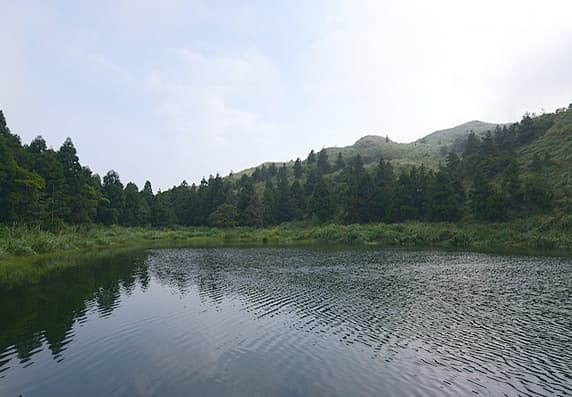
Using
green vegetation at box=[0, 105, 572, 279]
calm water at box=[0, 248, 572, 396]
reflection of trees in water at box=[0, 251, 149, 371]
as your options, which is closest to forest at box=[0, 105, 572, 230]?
green vegetation at box=[0, 105, 572, 279]

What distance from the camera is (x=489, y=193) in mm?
67438

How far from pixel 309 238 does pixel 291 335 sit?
6321 centimetres

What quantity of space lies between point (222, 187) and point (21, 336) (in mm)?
104309

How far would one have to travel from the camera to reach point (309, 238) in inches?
3137

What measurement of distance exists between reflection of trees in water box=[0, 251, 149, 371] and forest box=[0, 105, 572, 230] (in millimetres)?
26688

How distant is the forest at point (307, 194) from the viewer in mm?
59125

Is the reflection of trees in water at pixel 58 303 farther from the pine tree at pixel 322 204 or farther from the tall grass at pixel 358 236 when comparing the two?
the pine tree at pixel 322 204

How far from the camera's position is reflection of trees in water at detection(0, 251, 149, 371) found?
15.8 m

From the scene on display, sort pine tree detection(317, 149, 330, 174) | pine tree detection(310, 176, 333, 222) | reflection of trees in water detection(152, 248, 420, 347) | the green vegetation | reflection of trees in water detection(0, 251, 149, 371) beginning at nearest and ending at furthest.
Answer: reflection of trees in water detection(0, 251, 149, 371) < reflection of trees in water detection(152, 248, 420, 347) < the green vegetation < pine tree detection(310, 176, 333, 222) < pine tree detection(317, 149, 330, 174)

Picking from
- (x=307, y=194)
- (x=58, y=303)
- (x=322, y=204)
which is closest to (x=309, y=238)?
(x=322, y=204)

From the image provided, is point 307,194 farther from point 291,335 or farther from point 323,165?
point 291,335

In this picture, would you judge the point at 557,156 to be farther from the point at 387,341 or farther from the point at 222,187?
the point at 222,187

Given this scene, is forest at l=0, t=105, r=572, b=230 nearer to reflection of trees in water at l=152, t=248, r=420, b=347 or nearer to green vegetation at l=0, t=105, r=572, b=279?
green vegetation at l=0, t=105, r=572, b=279

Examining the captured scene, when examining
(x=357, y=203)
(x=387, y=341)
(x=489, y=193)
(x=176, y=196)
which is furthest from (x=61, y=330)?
(x=176, y=196)
